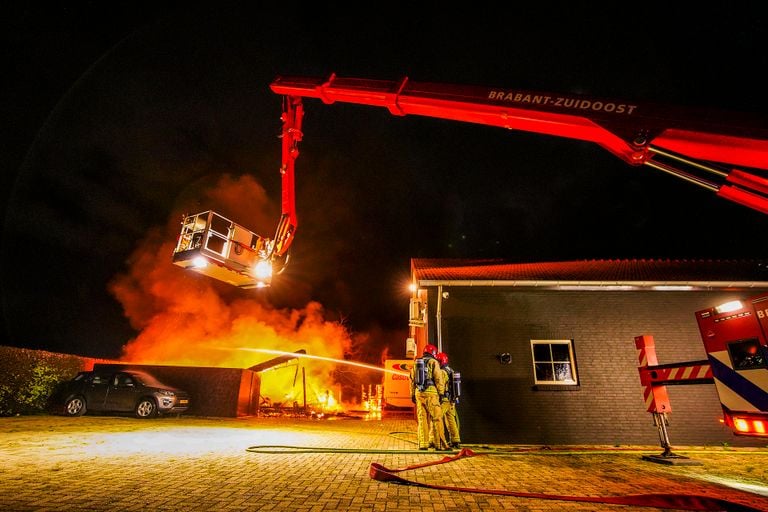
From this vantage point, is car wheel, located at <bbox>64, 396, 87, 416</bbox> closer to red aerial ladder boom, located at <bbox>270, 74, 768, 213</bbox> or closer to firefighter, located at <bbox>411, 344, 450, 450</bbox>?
firefighter, located at <bbox>411, 344, 450, 450</bbox>

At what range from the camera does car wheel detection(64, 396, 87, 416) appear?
453 inches

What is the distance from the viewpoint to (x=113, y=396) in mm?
11648

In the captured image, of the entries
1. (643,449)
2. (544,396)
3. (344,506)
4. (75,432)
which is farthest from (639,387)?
(75,432)

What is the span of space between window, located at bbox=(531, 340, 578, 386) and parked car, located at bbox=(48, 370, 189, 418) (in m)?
11.6

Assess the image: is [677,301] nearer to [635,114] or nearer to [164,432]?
[635,114]

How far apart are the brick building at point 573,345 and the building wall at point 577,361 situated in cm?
2

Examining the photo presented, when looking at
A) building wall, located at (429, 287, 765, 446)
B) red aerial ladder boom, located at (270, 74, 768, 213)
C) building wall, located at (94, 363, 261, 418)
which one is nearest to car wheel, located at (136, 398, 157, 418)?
building wall, located at (94, 363, 261, 418)

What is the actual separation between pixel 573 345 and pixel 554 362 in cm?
65

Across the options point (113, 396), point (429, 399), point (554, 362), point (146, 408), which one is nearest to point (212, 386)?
point (146, 408)

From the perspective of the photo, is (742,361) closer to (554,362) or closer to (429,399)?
(429,399)

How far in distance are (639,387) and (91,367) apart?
18.4 m

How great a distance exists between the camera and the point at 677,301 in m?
9.16

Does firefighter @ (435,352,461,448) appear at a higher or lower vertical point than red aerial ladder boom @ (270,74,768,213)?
lower

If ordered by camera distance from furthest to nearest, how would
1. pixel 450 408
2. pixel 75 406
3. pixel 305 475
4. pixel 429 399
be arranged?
pixel 75 406 → pixel 450 408 → pixel 429 399 → pixel 305 475
